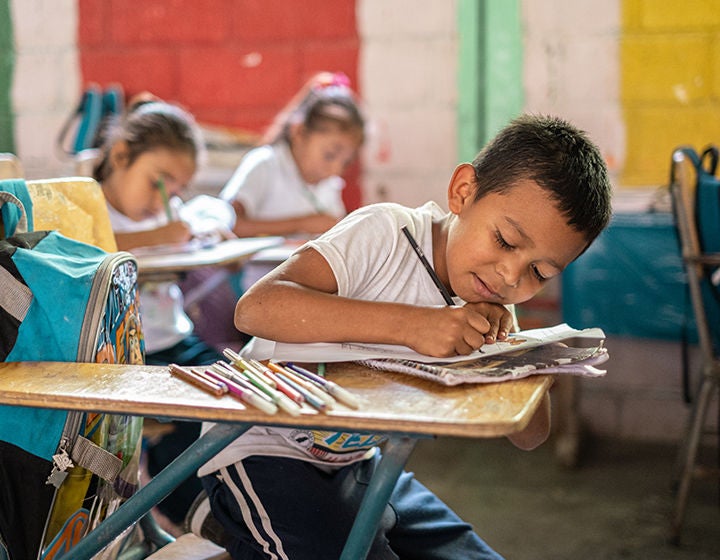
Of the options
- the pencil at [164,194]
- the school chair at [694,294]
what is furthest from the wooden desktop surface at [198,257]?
the school chair at [694,294]

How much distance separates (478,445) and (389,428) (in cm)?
247

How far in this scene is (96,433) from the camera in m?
1.31

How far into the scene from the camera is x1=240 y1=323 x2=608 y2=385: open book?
108cm

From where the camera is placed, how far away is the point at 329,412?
938 mm

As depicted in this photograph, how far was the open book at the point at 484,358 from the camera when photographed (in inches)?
42.7

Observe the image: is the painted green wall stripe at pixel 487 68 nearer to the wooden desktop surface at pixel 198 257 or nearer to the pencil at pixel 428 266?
the wooden desktop surface at pixel 198 257

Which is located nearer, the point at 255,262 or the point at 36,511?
the point at 36,511

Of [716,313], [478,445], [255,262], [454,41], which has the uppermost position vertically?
[454,41]

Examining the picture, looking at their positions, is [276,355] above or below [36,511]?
above

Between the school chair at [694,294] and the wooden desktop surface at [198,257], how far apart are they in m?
1.19

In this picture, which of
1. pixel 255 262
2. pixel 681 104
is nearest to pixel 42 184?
pixel 255 262

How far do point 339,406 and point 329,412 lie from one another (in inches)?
1.1

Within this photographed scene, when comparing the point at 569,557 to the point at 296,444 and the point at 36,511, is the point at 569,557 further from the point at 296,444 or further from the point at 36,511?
the point at 36,511

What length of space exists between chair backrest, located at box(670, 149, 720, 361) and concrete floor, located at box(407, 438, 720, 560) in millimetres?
532
